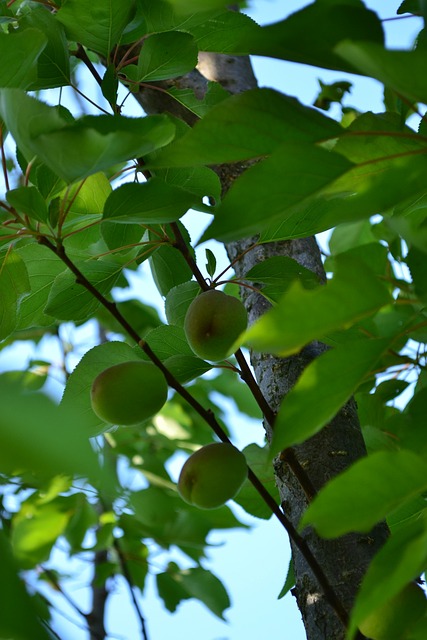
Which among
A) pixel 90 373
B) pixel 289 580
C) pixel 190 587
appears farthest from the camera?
pixel 190 587

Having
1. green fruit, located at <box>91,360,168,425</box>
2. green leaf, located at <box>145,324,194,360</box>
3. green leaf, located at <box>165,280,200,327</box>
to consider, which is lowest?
green fruit, located at <box>91,360,168,425</box>

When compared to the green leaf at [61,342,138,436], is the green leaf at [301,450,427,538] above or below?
below

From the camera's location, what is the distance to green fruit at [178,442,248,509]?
702 mm

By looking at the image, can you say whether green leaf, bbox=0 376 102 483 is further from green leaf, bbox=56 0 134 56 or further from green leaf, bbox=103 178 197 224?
green leaf, bbox=56 0 134 56

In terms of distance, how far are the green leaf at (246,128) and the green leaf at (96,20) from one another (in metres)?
0.35

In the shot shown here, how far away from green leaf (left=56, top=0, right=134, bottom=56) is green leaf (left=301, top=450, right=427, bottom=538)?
2.04 ft

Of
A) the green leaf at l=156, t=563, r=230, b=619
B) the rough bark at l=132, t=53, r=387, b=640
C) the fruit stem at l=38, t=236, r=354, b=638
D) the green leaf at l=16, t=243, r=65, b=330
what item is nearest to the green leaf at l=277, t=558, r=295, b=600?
the rough bark at l=132, t=53, r=387, b=640

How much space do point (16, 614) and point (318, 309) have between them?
0.86 feet

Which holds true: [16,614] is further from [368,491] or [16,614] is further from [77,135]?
[77,135]

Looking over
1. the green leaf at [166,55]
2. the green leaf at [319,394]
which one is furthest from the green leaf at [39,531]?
the green leaf at [319,394]

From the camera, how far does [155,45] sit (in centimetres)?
88

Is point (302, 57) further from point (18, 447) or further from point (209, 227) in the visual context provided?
point (18, 447)

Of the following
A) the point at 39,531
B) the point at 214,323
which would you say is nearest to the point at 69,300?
the point at 214,323

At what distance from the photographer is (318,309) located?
18.6 inches
